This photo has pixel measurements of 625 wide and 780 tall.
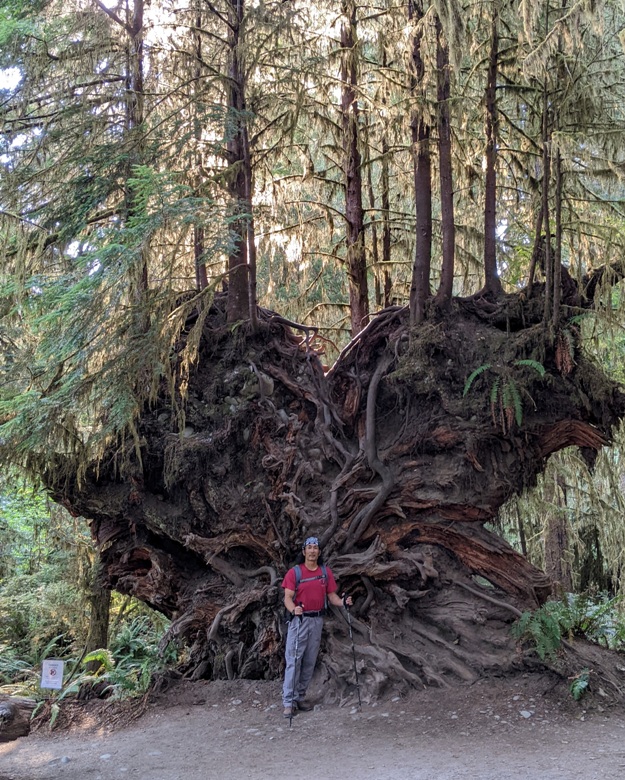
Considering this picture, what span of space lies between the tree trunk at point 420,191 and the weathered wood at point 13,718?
6.42m

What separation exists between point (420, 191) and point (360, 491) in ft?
14.3

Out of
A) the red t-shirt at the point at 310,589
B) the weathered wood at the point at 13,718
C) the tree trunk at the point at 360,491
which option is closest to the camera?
the weathered wood at the point at 13,718

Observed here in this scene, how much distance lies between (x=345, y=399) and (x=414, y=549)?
7.70 ft

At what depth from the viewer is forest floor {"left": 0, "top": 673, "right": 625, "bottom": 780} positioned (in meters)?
5.90

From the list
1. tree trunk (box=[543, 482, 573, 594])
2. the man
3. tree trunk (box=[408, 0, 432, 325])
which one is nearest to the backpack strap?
the man

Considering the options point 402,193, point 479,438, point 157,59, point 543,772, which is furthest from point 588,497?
point 157,59

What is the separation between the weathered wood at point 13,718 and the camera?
20.8 feet

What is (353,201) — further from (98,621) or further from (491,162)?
(98,621)

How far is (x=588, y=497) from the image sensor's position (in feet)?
39.8

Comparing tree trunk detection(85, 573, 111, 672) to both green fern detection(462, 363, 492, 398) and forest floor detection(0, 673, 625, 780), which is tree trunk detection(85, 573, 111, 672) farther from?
green fern detection(462, 363, 492, 398)

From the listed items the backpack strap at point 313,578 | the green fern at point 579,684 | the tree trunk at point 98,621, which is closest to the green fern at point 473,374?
the backpack strap at point 313,578

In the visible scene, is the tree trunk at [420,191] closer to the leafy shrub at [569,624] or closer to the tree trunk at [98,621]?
the leafy shrub at [569,624]

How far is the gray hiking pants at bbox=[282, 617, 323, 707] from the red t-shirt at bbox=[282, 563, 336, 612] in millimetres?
166

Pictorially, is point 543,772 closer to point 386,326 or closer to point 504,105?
point 386,326
